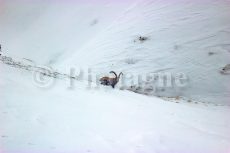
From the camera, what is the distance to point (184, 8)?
17016mm

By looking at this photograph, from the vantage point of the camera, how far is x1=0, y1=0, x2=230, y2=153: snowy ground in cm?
488

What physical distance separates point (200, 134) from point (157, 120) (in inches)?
37.9

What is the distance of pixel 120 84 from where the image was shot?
1379 centimetres

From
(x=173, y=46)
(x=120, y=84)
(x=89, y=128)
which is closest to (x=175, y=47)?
(x=173, y=46)

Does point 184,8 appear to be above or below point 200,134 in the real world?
above

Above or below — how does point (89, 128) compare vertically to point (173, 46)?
below

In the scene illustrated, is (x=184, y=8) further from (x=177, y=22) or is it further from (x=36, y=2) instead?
(x=36, y=2)

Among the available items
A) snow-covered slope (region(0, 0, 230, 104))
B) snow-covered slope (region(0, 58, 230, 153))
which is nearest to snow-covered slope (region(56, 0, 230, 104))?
snow-covered slope (region(0, 0, 230, 104))

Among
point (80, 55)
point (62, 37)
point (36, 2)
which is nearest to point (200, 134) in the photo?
point (80, 55)

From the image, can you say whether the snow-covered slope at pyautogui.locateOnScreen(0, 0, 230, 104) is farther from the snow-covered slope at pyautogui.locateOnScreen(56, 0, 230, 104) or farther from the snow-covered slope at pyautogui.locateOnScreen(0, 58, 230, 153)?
the snow-covered slope at pyautogui.locateOnScreen(0, 58, 230, 153)

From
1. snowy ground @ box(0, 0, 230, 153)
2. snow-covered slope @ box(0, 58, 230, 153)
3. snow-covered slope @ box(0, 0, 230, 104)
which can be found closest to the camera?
snow-covered slope @ box(0, 58, 230, 153)

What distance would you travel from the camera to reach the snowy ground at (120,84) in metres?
4.88

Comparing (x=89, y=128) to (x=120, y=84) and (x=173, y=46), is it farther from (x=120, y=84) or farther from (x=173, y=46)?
(x=173, y=46)

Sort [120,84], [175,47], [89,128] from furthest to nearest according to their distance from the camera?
1. [175,47]
2. [120,84]
3. [89,128]
